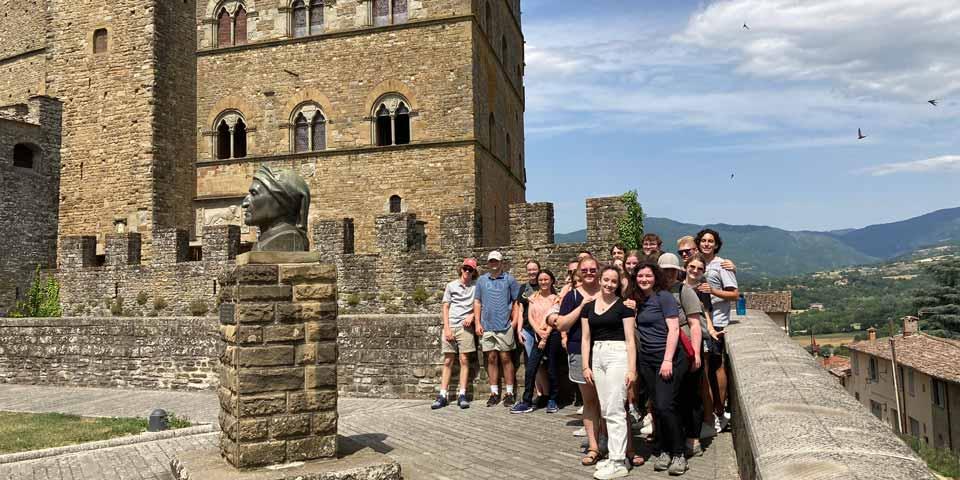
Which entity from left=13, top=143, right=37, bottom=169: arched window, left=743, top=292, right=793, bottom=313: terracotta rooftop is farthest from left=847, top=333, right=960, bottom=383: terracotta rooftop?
left=13, top=143, right=37, bottom=169: arched window

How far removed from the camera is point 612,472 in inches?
218

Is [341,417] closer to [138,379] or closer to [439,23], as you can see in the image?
[138,379]

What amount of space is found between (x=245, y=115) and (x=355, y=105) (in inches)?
151

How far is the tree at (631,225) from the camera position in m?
14.9

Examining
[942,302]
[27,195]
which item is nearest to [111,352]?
[27,195]

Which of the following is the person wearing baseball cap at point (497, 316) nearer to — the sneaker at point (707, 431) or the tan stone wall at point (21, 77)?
the sneaker at point (707, 431)

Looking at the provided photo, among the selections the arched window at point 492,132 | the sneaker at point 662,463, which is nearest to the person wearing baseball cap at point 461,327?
the sneaker at point 662,463

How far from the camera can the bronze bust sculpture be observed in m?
6.17

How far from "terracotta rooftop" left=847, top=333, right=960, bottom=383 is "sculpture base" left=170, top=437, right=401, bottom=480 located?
26.4 metres

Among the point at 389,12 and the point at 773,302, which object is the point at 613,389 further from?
the point at 773,302

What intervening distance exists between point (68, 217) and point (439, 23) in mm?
13403

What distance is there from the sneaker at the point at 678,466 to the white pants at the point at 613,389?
0.38m

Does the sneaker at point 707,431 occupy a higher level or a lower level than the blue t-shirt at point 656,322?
lower

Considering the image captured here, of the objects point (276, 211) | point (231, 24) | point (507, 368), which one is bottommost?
point (507, 368)
